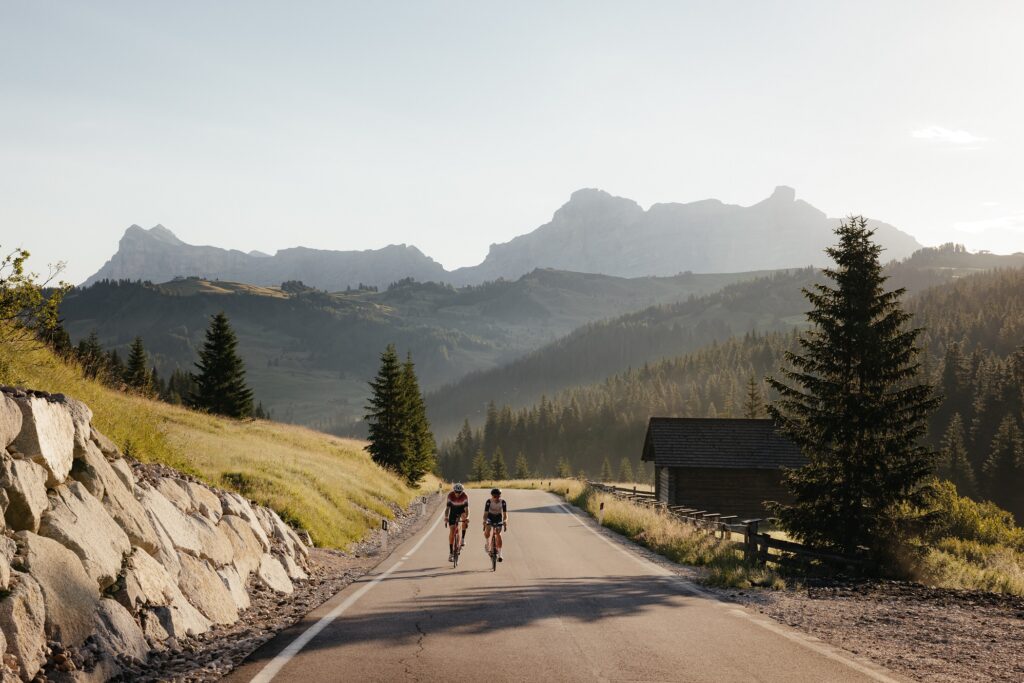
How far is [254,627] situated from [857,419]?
15.4 metres

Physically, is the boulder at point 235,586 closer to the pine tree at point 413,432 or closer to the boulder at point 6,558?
the boulder at point 6,558

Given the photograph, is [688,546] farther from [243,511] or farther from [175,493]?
[175,493]

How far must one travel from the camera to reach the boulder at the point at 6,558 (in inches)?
228

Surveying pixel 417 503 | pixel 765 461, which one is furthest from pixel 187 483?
pixel 765 461

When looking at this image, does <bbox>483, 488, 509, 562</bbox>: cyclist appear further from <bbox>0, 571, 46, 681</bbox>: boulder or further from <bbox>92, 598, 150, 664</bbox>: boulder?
<bbox>0, 571, 46, 681</bbox>: boulder

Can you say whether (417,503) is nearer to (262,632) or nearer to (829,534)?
(829,534)

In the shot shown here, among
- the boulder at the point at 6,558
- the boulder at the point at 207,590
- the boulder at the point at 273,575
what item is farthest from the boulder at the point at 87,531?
the boulder at the point at 273,575

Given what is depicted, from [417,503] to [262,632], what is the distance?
31.5m

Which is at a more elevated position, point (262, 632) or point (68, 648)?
point (68, 648)

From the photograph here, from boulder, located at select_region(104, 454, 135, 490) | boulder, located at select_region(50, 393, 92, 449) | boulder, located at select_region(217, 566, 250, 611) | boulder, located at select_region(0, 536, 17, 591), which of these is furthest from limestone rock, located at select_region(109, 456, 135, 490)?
boulder, located at select_region(0, 536, 17, 591)

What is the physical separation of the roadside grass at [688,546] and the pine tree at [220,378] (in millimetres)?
36690

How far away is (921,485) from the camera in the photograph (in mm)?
18031

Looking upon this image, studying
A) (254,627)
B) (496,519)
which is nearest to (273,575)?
(254,627)

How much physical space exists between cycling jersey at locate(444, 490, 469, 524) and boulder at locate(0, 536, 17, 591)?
10678 millimetres
